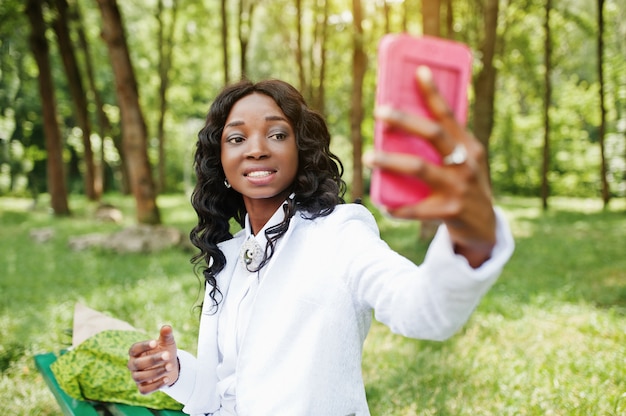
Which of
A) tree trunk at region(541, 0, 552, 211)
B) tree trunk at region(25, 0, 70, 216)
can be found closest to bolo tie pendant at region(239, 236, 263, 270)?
tree trunk at region(25, 0, 70, 216)

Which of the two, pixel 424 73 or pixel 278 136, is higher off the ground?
pixel 424 73

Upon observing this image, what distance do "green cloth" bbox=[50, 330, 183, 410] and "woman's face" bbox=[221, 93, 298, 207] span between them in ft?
5.37

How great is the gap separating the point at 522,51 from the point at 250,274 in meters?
18.8

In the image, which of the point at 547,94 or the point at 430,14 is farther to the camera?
the point at 547,94

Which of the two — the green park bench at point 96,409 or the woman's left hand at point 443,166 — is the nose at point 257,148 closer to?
the woman's left hand at point 443,166

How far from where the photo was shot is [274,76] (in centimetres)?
2730

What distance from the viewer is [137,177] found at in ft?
34.4

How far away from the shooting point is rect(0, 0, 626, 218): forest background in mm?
12344

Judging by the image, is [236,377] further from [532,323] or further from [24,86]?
[24,86]

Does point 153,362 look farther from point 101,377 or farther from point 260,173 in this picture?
point 101,377

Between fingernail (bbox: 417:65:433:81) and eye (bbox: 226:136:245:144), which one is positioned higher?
fingernail (bbox: 417:65:433:81)

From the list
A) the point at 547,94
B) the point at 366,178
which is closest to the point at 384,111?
the point at 547,94

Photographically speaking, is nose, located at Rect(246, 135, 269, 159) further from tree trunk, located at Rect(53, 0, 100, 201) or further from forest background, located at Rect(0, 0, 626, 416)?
tree trunk, located at Rect(53, 0, 100, 201)

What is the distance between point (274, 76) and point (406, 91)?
26.9 metres
